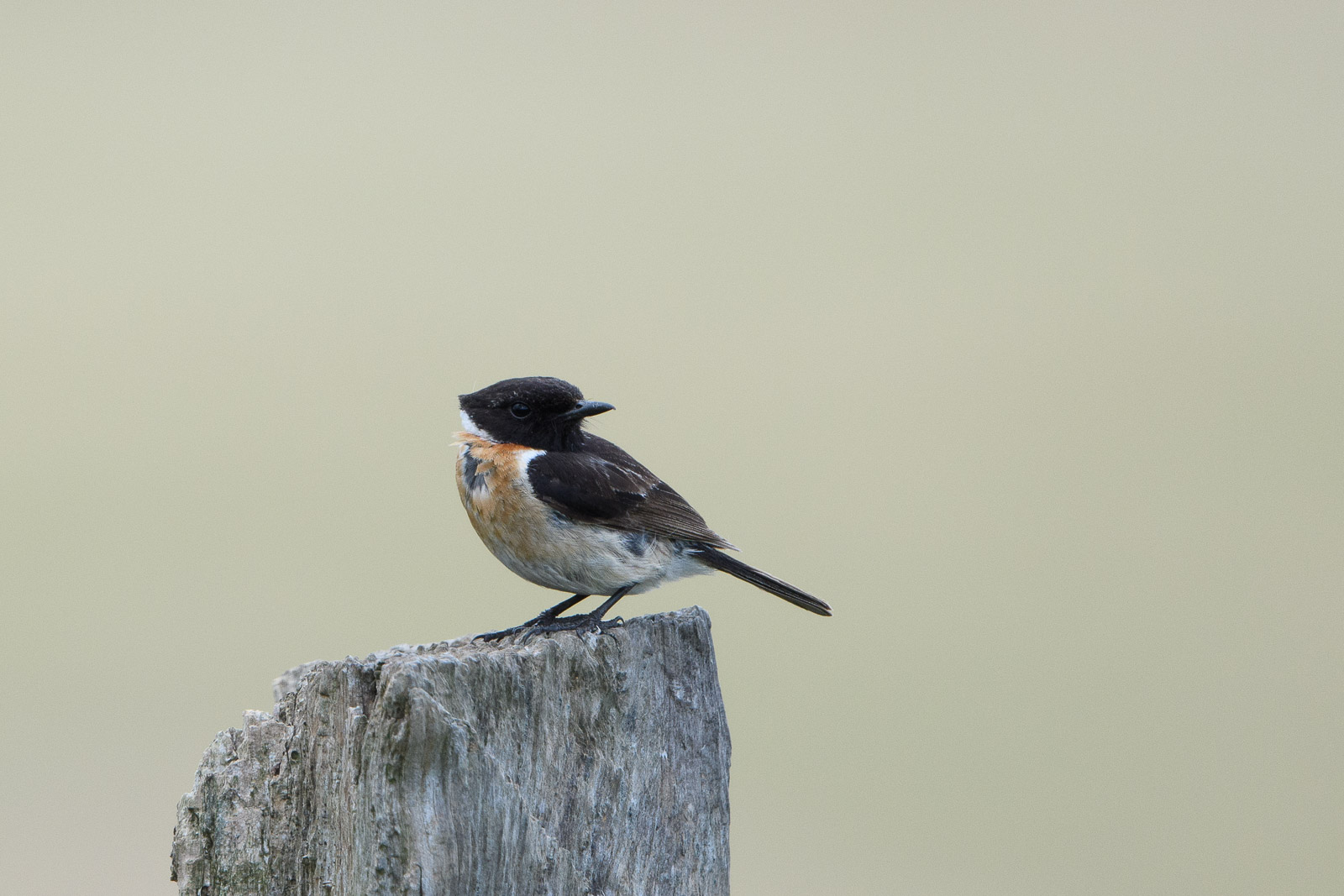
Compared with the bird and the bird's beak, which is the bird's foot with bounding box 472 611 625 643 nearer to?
the bird

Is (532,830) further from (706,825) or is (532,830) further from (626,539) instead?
(626,539)

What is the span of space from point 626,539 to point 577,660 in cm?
160

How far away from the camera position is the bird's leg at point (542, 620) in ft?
14.1

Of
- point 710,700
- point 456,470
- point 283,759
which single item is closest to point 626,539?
point 456,470

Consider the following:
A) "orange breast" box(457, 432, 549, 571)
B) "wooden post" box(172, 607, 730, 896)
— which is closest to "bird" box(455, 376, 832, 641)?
"orange breast" box(457, 432, 549, 571)

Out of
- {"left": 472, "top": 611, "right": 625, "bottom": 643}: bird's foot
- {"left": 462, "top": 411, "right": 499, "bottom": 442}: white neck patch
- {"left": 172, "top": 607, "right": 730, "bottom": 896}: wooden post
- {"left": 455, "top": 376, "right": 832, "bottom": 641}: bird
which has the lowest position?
{"left": 172, "top": 607, "right": 730, "bottom": 896}: wooden post

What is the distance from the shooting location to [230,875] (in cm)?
313

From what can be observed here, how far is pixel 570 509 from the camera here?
488 cm

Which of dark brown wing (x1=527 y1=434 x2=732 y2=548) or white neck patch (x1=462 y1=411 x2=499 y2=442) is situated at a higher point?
white neck patch (x1=462 y1=411 x2=499 y2=442)

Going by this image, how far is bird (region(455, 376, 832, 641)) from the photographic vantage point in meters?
4.89

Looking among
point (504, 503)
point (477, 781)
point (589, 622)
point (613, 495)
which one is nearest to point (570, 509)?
point (613, 495)

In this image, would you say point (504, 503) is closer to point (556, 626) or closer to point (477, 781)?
point (556, 626)

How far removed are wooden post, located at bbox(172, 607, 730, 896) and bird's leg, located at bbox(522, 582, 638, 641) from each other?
9.6 inches

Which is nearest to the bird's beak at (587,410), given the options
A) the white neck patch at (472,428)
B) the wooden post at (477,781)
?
the white neck patch at (472,428)
